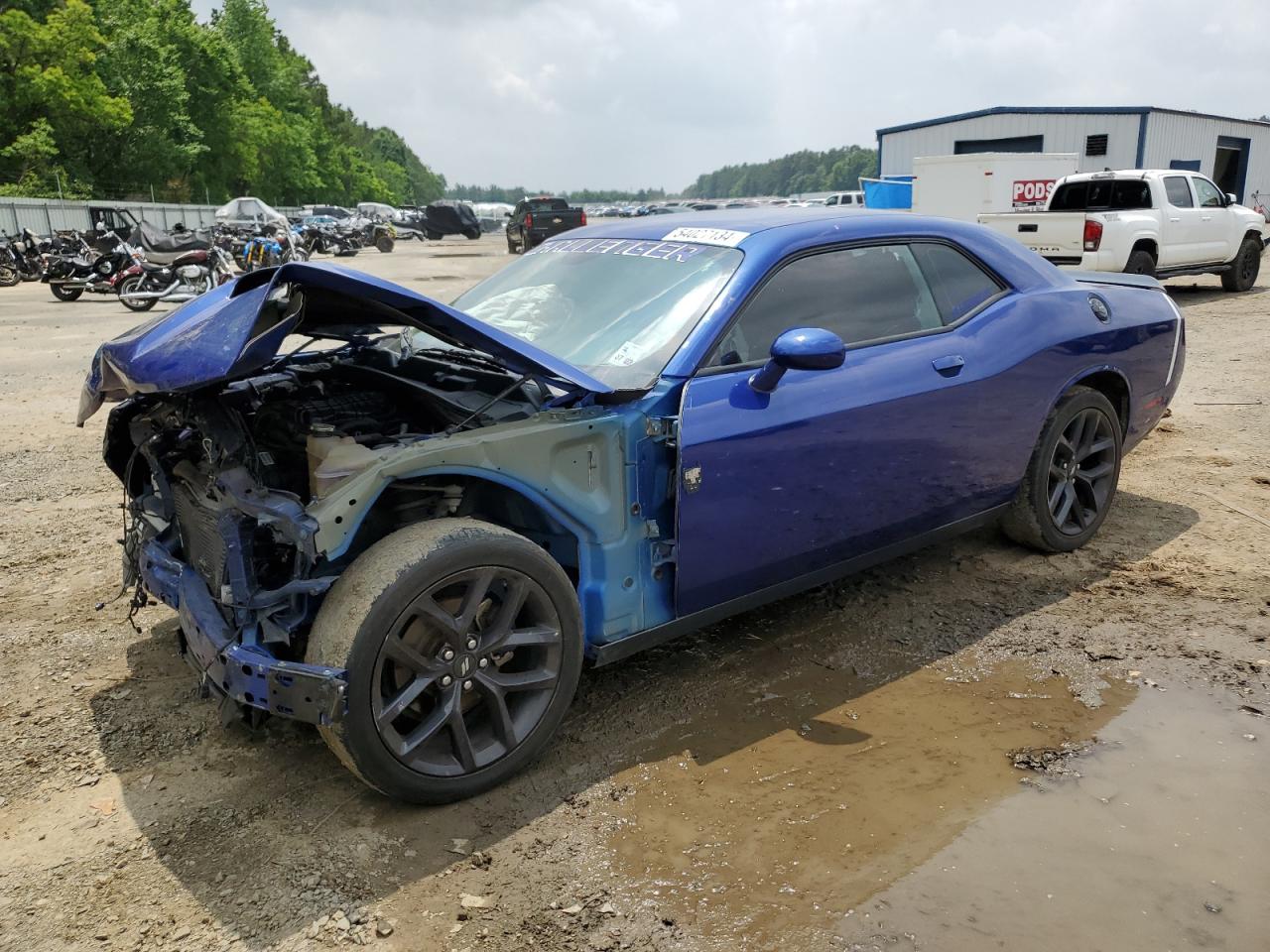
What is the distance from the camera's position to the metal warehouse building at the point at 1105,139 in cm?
3272

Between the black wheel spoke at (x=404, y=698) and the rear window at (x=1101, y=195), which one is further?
the rear window at (x=1101, y=195)

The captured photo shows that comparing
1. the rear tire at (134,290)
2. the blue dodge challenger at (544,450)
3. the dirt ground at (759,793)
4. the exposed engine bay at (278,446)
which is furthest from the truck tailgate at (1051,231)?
the rear tire at (134,290)

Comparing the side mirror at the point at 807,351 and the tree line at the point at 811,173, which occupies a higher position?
the tree line at the point at 811,173

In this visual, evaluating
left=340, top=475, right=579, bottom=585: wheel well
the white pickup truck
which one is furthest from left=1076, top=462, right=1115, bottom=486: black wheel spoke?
the white pickup truck

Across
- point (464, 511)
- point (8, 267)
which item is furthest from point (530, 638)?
point (8, 267)

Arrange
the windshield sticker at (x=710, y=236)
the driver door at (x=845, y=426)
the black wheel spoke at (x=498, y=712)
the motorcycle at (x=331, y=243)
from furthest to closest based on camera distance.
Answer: the motorcycle at (x=331, y=243) → the windshield sticker at (x=710, y=236) → the driver door at (x=845, y=426) → the black wheel spoke at (x=498, y=712)

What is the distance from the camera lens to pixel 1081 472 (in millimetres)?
4719

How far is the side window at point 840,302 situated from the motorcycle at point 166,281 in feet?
48.2

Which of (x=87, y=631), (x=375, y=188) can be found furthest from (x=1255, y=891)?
(x=375, y=188)

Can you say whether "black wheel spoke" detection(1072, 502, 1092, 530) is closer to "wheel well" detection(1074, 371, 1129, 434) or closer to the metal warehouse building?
"wheel well" detection(1074, 371, 1129, 434)

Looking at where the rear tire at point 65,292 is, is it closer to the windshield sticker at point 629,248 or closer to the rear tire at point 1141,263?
the windshield sticker at point 629,248

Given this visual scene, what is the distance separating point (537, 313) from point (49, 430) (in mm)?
5530

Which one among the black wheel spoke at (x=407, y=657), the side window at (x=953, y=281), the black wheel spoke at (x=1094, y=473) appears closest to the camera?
the black wheel spoke at (x=407, y=657)

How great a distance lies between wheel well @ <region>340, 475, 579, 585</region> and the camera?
3020 millimetres
